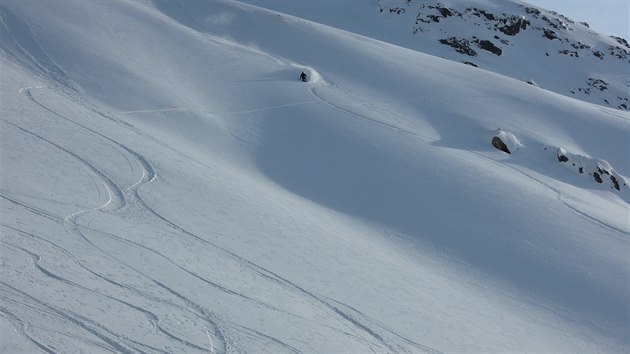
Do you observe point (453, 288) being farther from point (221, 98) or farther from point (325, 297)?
point (221, 98)

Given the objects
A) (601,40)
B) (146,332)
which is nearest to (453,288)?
Answer: (146,332)

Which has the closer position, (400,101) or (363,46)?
(400,101)

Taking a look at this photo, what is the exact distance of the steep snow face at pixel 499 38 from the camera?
1561 inches

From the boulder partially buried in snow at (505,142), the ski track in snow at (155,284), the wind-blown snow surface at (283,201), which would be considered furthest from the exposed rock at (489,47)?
the ski track in snow at (155,284)

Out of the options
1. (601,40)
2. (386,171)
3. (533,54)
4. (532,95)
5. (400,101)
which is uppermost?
(601,40)

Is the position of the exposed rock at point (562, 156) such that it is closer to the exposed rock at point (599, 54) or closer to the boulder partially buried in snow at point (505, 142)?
the boulder partially buried in snow at point (505, 142)

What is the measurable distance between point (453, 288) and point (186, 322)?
5831 mm

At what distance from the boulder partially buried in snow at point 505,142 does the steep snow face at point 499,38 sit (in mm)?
19717

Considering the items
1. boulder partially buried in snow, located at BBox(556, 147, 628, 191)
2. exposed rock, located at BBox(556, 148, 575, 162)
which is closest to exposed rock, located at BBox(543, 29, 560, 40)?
boulder partially buried in snow, located at BBox(556, 147, 628, 191)

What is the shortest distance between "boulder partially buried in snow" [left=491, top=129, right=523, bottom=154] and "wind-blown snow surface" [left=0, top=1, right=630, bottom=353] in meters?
0.30

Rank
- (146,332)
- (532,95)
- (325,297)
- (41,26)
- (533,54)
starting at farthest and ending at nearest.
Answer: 1. (533,54)
2. (532,95)
3. (41,26)
4. (325,297)
5. (146,332)

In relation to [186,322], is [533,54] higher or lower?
higher

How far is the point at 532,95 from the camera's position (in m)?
24.2

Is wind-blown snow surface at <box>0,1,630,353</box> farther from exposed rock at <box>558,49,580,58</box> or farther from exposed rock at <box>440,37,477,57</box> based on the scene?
exposed rock at <box>558,49,580,58</box>
